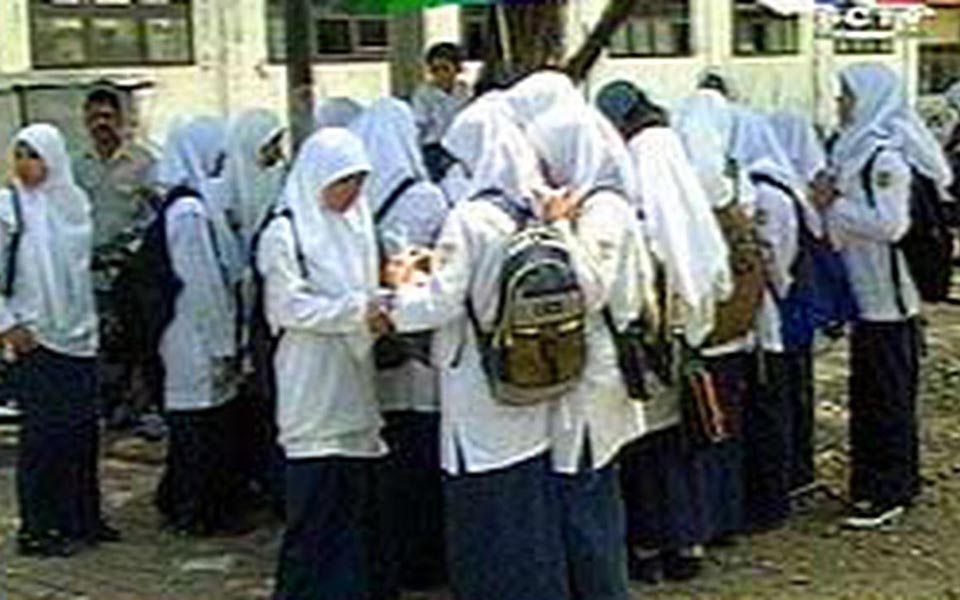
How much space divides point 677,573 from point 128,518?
2.38m

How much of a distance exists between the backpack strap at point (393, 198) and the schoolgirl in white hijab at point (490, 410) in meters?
1.05

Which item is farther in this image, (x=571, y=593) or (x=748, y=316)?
(x=748, y=316)

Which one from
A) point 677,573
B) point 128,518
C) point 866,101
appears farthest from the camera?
point 128,518

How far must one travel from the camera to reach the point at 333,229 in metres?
6.01

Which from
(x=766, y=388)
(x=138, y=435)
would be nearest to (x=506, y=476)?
(x=766, y=388)

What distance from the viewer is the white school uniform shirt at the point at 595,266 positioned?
531cm

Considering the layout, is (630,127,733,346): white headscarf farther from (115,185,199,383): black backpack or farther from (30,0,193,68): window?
(30,0,193,68): window

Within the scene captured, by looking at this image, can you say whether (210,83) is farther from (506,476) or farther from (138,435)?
(506,476)

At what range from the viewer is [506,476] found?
5.27m

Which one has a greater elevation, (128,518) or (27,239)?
(27,239)

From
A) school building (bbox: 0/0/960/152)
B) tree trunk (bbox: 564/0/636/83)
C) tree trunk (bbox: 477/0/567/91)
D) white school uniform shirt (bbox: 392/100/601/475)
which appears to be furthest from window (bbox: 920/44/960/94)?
white school uniform shirt (bbox: 392/100/601/475)

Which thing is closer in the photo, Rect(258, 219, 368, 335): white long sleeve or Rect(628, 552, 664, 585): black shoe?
Rect(258, 219, 368, 335): white long sleeve

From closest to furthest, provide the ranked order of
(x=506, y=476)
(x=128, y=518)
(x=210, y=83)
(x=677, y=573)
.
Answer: (x=506, y=476) < (x=677, y=573) < (x=128, y=518) < (x=210, y=83)

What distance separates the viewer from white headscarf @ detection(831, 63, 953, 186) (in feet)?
24.1
